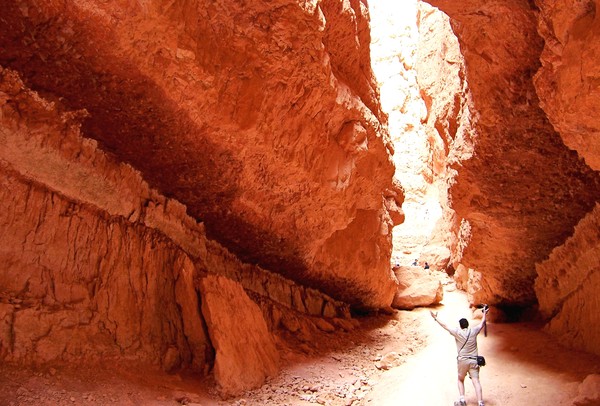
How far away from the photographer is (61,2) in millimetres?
4203

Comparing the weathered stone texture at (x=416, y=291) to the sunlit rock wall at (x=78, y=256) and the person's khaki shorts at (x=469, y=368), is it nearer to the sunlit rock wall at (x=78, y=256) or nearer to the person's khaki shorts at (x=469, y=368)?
the person's khaki shorts at (x=469, y=368)

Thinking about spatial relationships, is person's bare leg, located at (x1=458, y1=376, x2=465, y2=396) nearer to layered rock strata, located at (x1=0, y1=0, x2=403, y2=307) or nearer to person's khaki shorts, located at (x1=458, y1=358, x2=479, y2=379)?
person's khaki shorts, located at (x1=458, y1=358, x2=479, y2=379)

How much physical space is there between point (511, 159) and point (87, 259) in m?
5.74

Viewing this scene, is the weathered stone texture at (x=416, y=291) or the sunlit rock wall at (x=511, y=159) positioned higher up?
the sunlit rock wall at (x=511, y=159)

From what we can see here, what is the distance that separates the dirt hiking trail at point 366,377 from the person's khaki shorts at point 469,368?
0.47 m

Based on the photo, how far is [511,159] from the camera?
22.0 ft

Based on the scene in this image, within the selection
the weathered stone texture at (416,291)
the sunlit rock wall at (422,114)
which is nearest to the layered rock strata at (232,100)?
the sunlit rock wall at (422,114)

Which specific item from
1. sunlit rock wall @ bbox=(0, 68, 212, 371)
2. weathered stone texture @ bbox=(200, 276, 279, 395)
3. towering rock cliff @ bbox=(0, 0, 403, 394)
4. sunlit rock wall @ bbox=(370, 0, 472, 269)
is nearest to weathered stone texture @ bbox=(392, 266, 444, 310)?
sunlit rock wall @ bbox=(370, 0, 472, 269)

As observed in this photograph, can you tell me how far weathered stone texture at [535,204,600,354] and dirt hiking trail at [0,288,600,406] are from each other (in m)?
0.29

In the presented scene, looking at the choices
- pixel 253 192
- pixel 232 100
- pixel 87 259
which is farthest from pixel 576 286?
pixel 87 259

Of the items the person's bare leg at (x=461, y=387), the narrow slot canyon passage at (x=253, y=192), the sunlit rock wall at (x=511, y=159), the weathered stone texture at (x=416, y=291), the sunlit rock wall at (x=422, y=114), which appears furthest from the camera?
the weathered stone texture at (x=416, y=291)

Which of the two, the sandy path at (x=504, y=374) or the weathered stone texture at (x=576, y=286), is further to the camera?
the weathered stone texture at (x=576, y=286)

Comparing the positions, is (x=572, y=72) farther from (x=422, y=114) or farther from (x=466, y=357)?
(x=422, y=114)

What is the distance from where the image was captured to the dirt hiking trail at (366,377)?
4.62m
